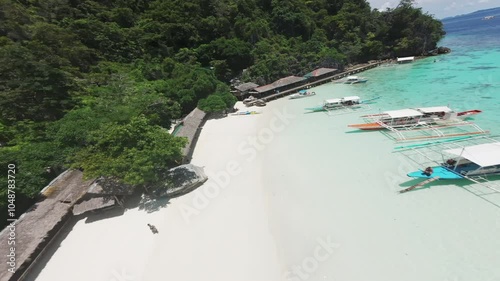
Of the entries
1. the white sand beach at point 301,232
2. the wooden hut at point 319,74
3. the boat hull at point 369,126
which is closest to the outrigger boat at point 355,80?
the wooden hut at point 319,74

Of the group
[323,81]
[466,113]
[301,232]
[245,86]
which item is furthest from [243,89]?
[301,232]

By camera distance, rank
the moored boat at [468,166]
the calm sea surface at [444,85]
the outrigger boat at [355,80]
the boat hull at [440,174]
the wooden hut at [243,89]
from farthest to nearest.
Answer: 1. the outrigger boat at [355,80]
2. the wooden hut at [243,89]
3. the calm sea surface at [444,85]
4. the boat hull at [440,174]
5. the moored boat at [468,166]

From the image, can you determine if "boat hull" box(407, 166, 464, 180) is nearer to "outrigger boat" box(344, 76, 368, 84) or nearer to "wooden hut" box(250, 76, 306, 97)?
"wooden hut" box(250, 76, 306, 97)

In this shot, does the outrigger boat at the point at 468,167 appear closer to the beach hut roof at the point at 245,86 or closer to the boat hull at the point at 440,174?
the boat hull at the point at 440,174

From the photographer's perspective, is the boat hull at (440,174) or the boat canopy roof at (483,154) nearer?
the boat canopy roof at (483,154)

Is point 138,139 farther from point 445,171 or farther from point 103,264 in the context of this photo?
point 445,171

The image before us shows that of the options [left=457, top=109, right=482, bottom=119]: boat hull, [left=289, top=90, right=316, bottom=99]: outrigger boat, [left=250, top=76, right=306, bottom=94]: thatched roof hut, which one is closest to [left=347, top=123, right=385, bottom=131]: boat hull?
[left=457, top=109, right=482, bottom=119]: boat hull

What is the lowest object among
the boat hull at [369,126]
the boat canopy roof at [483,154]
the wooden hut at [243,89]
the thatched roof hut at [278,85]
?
the boat canopy roof at [483,154]
